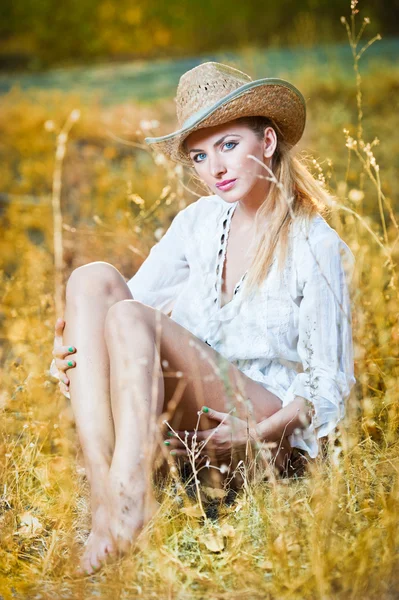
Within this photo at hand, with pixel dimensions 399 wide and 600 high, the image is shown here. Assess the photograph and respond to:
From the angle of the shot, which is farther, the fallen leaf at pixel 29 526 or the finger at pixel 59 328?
the finger at pixel 59 328

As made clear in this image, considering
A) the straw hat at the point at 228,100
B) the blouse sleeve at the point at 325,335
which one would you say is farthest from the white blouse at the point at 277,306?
the straw hat at the point at 228,100

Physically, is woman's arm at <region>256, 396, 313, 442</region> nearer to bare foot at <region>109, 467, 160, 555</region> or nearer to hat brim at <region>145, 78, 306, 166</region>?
bare foot at <region>109, 467, 160, 555</region>

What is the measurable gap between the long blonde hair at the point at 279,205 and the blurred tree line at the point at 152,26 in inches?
278

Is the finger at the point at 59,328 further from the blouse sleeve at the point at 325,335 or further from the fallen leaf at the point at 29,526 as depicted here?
the blouse sleeve at the point at 325,335

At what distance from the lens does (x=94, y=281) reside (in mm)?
2230

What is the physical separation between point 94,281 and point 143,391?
0.44m

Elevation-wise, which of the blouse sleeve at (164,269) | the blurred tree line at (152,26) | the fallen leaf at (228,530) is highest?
the blurred tree line at (152,26)

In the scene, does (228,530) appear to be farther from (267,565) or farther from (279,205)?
(279,205)

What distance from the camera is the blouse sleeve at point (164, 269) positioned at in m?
2.57

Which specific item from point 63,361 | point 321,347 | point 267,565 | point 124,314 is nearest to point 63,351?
point 63,361

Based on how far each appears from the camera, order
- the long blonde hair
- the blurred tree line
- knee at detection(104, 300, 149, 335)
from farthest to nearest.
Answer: the blurred tree line, the long blonde hair, knee at detection(104, 300, 149, 335)

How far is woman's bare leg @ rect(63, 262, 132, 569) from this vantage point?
194cm

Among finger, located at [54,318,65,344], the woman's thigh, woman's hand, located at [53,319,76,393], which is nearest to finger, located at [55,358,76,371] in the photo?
woman's hand, located at [53,319,76,393]

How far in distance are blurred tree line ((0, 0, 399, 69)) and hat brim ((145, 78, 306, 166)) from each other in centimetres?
702
